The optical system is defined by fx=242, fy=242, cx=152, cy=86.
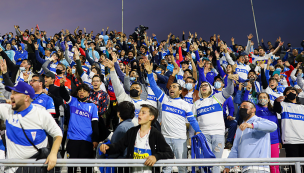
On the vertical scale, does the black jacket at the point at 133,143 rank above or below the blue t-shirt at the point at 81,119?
below

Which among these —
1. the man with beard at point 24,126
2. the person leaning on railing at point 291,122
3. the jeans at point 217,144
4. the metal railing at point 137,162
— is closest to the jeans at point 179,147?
the jeans at point 217,144

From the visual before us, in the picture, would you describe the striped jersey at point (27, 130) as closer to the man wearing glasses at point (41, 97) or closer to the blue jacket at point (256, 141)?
the man wearing glasses at point (41, 97)

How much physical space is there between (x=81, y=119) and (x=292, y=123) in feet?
13.7

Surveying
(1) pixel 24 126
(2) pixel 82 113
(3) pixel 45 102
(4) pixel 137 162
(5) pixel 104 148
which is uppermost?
(3) pixel 45 102

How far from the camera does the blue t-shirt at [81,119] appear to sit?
4055 mm

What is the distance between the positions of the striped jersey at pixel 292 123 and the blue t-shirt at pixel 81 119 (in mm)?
3826

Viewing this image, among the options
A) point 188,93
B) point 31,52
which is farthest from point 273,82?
point 31,52

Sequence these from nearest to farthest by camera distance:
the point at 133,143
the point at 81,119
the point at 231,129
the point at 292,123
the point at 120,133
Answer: the point at 133,143, the point at 120,133, the point at 81,119, the point at 292,123, the point at 231,129

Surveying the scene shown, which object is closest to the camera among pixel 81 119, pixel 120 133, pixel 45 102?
pixel 120 133

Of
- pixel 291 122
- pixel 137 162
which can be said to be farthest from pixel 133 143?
pixel 291 122

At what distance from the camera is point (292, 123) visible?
498 centimetres

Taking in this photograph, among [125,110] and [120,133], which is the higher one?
[125,110]

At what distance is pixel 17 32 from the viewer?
14812mm

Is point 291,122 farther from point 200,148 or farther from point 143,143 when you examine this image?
point 143,143
